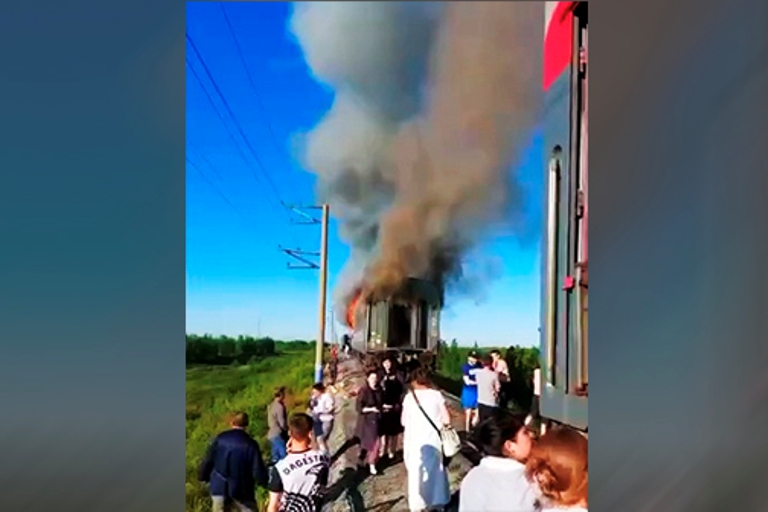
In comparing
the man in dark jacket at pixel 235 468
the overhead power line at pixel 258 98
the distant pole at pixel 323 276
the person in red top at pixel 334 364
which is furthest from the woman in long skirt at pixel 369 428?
the overhead power line at pixel 258 98

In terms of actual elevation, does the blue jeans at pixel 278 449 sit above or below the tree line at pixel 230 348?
below

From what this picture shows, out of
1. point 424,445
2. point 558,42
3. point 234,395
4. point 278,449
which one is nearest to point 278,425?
point 278,449

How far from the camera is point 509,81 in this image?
292 cm

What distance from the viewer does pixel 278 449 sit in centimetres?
296

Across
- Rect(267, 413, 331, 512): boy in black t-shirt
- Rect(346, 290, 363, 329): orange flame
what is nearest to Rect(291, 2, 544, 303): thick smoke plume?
Rect(346, 290, 363, 329): orange flame

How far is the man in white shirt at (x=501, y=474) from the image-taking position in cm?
292

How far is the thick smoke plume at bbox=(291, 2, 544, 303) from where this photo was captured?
2.90 m

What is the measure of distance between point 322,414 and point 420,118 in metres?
1.05

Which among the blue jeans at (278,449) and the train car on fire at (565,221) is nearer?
the train car on fire at (565,221)

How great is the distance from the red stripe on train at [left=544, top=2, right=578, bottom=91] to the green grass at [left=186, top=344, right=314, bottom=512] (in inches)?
48.3

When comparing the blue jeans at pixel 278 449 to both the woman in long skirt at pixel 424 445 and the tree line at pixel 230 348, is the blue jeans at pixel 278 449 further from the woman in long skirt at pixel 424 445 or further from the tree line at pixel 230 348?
the woman in long skirt at pixel 424 445

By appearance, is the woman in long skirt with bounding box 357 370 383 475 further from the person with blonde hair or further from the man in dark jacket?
the person with blonde hair
